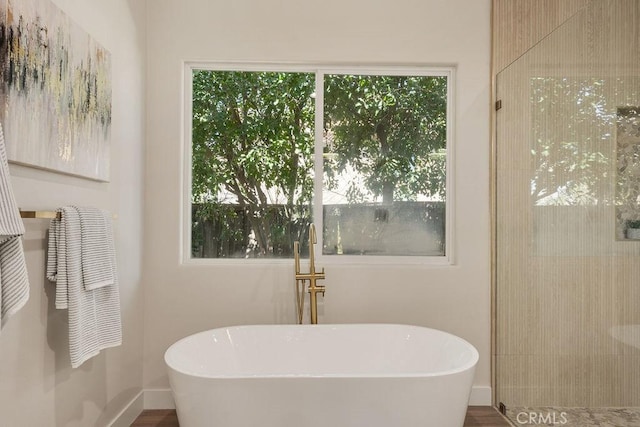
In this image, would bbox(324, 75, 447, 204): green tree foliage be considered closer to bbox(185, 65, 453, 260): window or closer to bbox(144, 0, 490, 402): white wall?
bbox(185, 65, 453, 260): window

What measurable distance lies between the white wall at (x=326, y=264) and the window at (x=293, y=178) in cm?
13

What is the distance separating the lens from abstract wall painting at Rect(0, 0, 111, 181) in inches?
56.9

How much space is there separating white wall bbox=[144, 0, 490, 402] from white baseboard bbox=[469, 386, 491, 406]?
1.7 inches

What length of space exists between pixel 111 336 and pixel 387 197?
1.78 meters

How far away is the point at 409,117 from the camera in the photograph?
285 cm

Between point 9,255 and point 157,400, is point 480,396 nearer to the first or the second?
point 157,400

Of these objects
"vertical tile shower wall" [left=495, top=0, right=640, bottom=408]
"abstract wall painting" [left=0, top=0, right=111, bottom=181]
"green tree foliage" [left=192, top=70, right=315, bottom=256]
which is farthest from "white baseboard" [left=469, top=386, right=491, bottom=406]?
"abstract wall painting" [left=0, top=0, right=111, bottom=181]

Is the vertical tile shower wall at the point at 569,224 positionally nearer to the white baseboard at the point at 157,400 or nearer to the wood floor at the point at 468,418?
the wood floor at the point at 468,418

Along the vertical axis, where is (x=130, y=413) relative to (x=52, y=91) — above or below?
below

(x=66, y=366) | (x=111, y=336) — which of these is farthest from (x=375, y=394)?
(x=66, y=366)

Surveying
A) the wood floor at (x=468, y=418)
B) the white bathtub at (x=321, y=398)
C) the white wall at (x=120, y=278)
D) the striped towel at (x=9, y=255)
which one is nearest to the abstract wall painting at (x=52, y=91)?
the white wall at (x=120, y=278)

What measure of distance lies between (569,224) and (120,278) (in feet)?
7.43

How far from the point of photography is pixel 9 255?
1.20 meters

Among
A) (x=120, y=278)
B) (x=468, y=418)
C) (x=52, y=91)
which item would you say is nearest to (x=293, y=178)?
(x=120, y=278)
